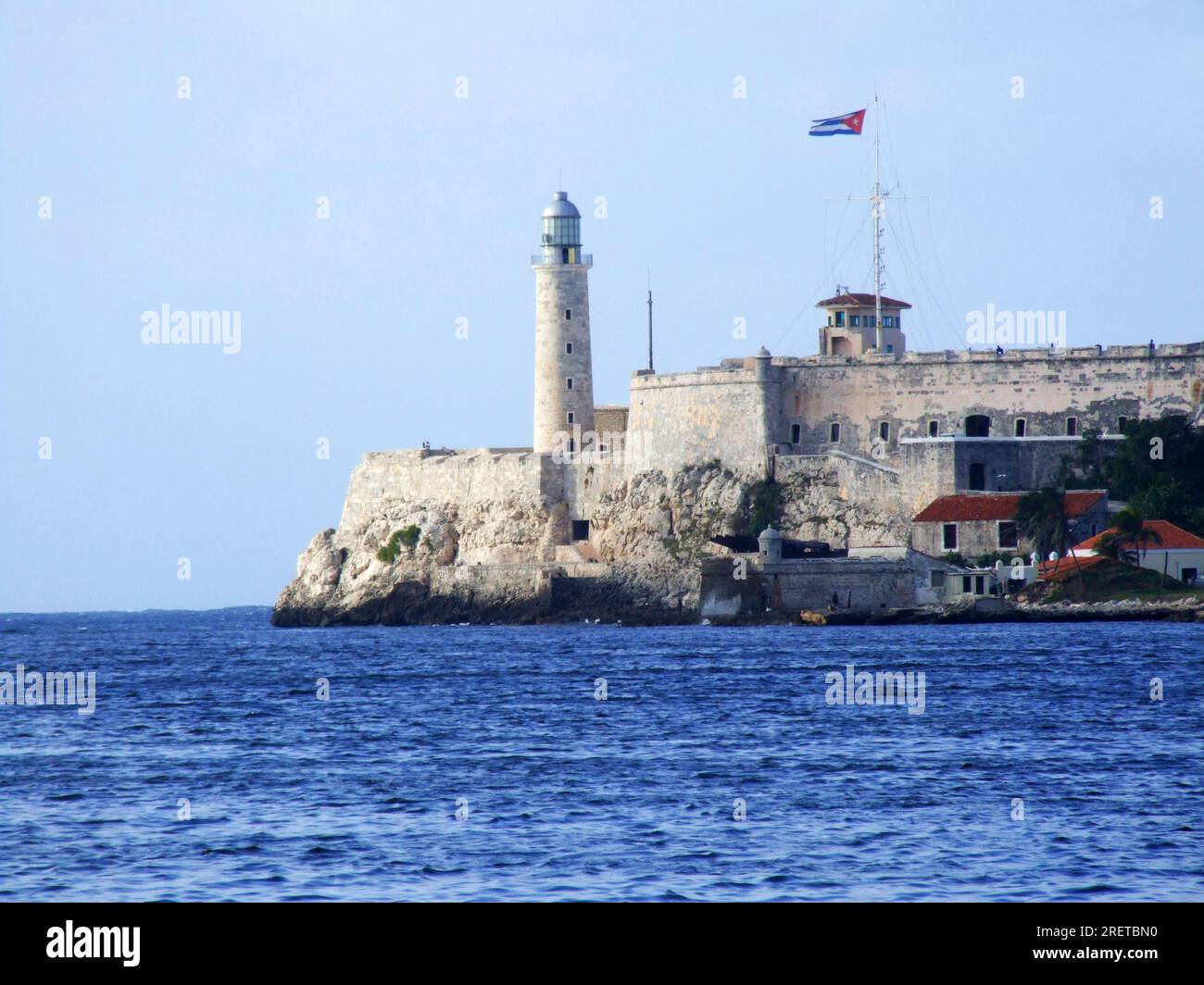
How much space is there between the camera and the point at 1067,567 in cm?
4541

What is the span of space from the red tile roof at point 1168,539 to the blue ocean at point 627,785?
35.4ft

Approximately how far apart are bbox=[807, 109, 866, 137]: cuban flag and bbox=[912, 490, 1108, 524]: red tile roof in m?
10.2

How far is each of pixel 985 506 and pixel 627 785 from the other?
31.7 metres

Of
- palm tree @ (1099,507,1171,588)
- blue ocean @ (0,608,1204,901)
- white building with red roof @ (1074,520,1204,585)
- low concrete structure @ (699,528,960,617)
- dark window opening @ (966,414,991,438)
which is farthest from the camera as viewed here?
dark window opening @ (966,414,991,438)

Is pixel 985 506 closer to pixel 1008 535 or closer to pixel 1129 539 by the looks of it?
pixel 1008 535

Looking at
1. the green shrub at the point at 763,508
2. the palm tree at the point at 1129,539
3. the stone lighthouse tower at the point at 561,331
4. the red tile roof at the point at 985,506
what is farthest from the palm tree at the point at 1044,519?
the stone lighthouse tower at the point at 561,331

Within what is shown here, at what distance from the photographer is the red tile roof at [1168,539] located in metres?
45.6

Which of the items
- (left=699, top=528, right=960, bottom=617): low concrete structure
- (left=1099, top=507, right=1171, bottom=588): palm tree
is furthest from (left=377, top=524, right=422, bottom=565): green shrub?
(left=1099, top=507, right=1171, bottom=588): palm tree

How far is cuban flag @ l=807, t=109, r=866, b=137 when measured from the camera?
49469 millimetres

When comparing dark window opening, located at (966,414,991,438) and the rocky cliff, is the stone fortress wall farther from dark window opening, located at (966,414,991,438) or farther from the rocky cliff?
the rocky cliff

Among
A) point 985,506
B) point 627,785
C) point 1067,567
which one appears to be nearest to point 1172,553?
point 1067,567
